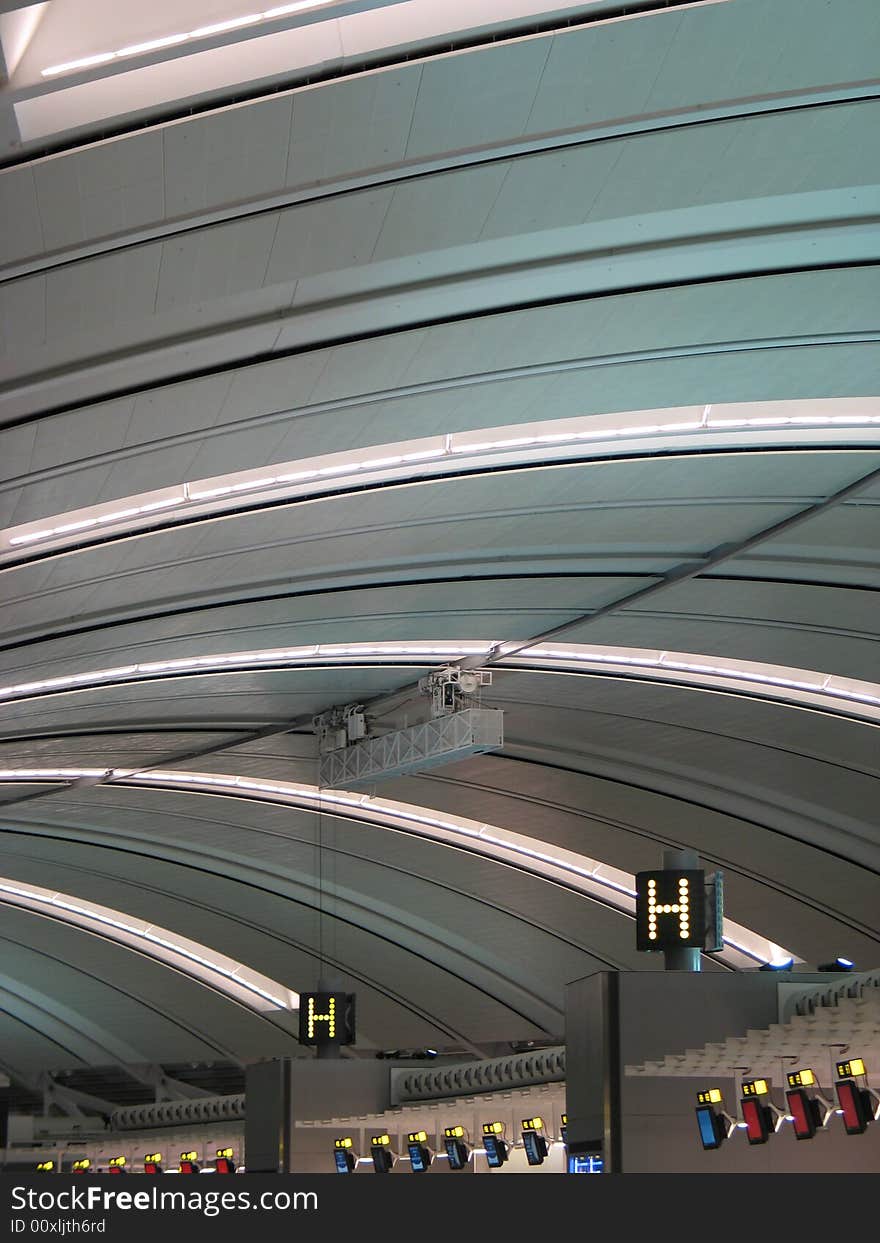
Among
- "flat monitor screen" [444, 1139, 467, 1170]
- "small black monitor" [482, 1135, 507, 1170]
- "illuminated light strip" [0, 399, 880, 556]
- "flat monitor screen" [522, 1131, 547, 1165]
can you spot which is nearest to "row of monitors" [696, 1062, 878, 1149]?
"flat monitor screen" [522, 1131, 547, 1165]

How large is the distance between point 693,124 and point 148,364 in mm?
5827

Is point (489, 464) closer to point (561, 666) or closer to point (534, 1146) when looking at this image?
point (561, 666)

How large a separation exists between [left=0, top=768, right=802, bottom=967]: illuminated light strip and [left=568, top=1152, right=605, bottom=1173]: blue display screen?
15.4 m

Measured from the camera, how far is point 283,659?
28.5m

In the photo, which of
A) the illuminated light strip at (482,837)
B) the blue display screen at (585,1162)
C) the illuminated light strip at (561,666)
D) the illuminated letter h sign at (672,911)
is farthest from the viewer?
the illuminated light strip at (482,837)

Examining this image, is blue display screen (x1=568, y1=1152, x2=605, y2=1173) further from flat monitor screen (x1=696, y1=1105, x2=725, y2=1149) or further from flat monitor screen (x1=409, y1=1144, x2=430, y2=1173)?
flat monitor screen (x1=409, y1=1144, x2=430, y2=1173)

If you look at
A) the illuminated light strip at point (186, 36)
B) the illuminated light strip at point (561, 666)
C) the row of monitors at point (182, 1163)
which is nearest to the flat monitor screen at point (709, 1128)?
the illuminated light strip at point (561, 666)

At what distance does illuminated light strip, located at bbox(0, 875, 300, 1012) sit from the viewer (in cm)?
4678

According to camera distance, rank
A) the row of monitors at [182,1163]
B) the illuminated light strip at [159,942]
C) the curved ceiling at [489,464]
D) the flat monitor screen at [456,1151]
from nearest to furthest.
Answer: the curved ceiling at [489,464], the flat monitor screen at [456,1151], the row of monitors at [182,1163], the illuminated light strip at [159,942]

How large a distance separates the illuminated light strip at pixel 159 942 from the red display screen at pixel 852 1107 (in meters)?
32.4

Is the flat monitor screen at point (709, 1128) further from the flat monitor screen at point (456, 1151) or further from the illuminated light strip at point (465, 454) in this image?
the flat monitor screen at point (456, 1151)

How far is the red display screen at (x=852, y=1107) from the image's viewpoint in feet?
57.8

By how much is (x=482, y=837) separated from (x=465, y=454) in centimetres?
2164

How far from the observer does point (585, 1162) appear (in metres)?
22.6
